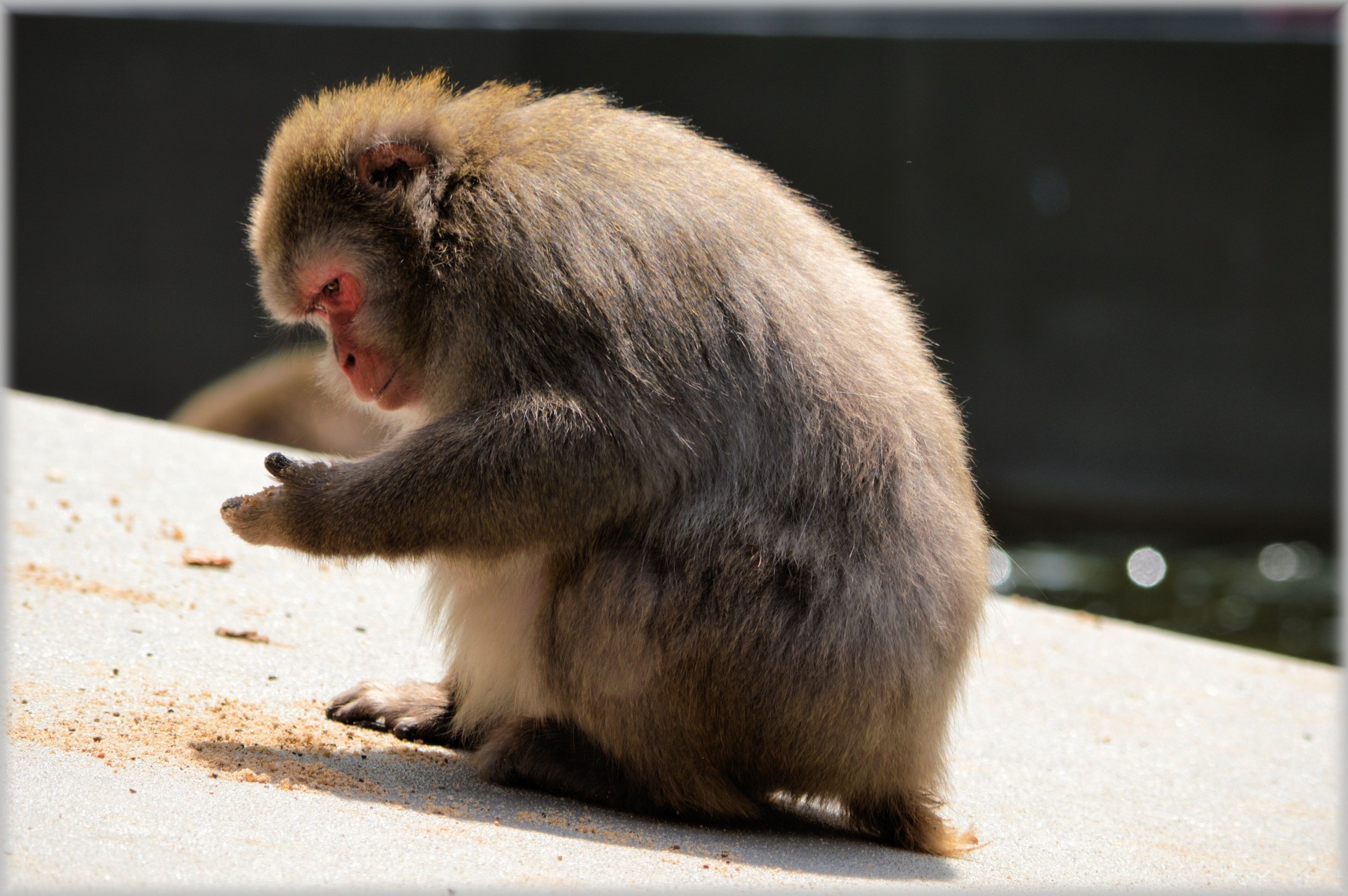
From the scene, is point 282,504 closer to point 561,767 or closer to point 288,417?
point 561,767

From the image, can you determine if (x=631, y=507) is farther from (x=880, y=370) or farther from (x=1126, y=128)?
(x=1126, y=128)

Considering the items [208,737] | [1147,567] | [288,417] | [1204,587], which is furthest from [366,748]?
[1147,567]

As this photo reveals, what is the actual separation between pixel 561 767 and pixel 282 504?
0.92 m

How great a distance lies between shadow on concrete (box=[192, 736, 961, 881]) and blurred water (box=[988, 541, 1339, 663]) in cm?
555

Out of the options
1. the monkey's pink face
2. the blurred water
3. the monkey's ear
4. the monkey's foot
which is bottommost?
the monkey's foot

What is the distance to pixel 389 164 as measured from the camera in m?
3.43

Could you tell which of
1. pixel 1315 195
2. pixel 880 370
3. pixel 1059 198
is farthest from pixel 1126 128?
pixel 880 370

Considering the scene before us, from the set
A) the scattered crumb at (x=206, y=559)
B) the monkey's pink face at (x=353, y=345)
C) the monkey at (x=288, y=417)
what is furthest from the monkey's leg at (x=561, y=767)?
the monkey at (x=288, y=417)

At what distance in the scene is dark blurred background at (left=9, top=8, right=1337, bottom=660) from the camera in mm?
12633

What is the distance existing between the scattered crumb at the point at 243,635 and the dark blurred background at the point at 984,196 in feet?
29.4

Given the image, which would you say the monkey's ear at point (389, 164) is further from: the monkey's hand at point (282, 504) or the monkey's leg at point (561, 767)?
the monkey's leg at point (561, 767)

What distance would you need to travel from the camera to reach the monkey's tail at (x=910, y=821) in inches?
130

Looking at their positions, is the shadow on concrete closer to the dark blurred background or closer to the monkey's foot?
the monkey's foot

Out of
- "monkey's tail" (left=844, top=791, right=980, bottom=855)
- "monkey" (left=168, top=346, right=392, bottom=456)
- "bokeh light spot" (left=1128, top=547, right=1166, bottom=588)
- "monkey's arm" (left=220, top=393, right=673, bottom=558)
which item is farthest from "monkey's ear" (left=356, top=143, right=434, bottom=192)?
"bokeh light spot" (left=1128, top=547, right=1166, bottom=588)
